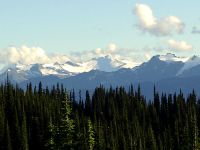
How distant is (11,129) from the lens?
122 m

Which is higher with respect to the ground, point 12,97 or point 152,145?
point 12,97

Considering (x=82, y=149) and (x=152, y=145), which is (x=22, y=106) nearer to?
(x=152, y=145)

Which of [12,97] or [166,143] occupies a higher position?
[12,97]

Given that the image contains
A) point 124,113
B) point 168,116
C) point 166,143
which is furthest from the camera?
point 168,116

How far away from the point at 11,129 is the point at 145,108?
8348 cm

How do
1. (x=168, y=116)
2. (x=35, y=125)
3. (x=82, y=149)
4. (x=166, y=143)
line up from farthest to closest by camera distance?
(x=168, y=116) → (x=166, y=143) → (x=35, y=125) → (x=82, y=149)

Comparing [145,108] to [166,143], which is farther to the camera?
[145,108]

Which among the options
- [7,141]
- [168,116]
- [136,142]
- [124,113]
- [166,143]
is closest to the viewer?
[7,141]

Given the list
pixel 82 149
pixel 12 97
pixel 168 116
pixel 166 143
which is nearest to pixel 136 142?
pixel 166 143

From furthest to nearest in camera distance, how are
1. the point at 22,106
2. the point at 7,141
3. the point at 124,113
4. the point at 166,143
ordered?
the point at 124,113 < the point at 22,106 < the point at 166,143 < the point at 7,141

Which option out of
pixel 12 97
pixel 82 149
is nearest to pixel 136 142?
pixel 82 149

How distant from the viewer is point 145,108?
19750 centimetres

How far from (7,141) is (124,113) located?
71.7 meters

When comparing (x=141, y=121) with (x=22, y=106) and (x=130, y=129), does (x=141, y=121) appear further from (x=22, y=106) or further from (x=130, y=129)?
(x=22, y=106)
